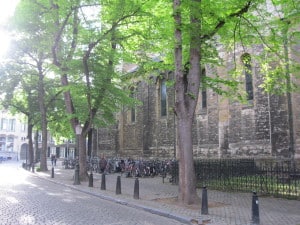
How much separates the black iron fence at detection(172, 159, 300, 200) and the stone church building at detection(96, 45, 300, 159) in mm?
3324

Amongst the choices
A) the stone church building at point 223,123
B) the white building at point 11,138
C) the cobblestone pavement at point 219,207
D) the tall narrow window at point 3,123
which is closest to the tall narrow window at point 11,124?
the white building at point 11,138

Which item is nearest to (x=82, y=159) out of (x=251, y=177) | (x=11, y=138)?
(x=251, y=177)

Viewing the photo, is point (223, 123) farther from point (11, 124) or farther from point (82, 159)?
point (11, 124)

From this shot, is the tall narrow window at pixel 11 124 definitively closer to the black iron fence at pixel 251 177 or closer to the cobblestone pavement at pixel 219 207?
the black iron fence at pixel 251 177

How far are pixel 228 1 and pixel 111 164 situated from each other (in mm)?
18280

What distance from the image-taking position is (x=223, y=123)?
24656 millimetres

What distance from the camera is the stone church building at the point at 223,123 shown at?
20.4 meters

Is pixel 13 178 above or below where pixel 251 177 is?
below

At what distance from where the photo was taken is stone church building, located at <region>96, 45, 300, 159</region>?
20391mm

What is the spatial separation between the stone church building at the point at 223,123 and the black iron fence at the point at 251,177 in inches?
131

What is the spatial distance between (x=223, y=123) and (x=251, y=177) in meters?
10.8

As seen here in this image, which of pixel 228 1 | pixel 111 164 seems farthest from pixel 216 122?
pixel 228 1

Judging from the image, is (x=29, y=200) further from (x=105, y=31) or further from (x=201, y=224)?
(x=105, y=31)

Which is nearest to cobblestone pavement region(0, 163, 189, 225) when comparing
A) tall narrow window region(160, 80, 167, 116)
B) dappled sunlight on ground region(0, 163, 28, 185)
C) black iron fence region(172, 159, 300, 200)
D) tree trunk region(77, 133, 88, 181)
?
black iron fence region(172, 159, 300, 200)
